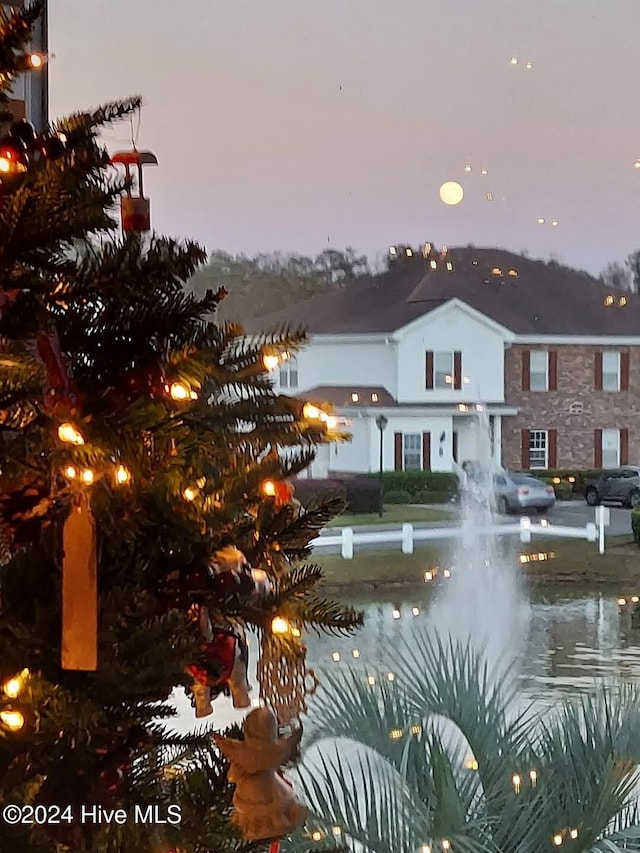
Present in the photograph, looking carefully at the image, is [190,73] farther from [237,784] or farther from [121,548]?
[237,784]

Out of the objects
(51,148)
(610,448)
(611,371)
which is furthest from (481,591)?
(51,148)

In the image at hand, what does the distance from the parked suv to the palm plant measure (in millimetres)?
322

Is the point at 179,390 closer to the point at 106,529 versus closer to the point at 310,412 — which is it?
the point at 106,529

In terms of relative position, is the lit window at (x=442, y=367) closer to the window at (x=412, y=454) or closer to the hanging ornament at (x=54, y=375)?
the window at (x=412, y=454)

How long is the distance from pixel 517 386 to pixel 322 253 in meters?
0.41

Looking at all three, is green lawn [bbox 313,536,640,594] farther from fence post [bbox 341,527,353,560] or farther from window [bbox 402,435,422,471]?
window [bbox 402,435,422,471]

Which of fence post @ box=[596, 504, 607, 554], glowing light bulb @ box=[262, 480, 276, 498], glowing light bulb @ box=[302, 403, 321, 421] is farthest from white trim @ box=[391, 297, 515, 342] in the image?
glowing light bulb @ box=[262, 480, 276, 498]

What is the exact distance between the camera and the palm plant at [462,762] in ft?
4.96

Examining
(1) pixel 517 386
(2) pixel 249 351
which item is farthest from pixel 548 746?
(2) pixel 249 351

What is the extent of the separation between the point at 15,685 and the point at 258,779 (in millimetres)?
233

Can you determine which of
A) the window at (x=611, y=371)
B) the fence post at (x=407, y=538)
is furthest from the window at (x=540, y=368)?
the fence post at (x=407, y=538)

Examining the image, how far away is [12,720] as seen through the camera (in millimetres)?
762

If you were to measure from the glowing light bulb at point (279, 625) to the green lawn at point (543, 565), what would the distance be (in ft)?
2.72

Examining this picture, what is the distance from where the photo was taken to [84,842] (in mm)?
818
